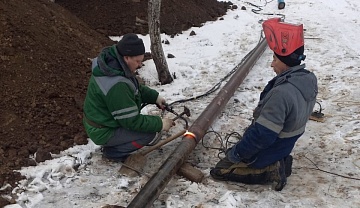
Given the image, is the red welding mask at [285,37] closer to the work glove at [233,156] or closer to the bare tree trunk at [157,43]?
the work glove at [233,156]

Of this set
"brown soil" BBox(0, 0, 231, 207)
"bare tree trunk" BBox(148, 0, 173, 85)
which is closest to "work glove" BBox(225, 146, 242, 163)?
"brown soil" BBox(0, 0, 231, 207)

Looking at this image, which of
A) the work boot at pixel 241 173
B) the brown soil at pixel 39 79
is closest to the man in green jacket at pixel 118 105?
the brown soil at pixel 39 79

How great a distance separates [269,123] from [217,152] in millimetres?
1399

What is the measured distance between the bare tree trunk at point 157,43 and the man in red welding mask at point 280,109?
3104 mm

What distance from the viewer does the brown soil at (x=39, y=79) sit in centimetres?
445

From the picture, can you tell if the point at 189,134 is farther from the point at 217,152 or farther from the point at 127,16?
the point at 127,16

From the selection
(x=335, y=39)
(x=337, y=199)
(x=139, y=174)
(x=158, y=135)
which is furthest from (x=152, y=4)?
(x=335, y=39)

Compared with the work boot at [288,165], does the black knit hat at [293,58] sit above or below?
above

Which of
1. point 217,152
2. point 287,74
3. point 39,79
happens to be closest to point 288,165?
point 217,152

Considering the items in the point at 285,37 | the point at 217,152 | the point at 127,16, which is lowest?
the point at 217,152

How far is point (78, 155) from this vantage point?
14.7 feet

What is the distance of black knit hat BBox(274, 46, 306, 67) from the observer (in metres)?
3.65

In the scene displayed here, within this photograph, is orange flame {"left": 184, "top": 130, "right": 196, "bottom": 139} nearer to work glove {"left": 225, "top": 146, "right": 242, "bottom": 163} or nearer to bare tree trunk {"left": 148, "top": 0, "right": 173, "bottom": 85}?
work glove {"left": 225, "top": 146, "right": 242, "bottom": 163}

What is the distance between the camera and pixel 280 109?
3.53m
